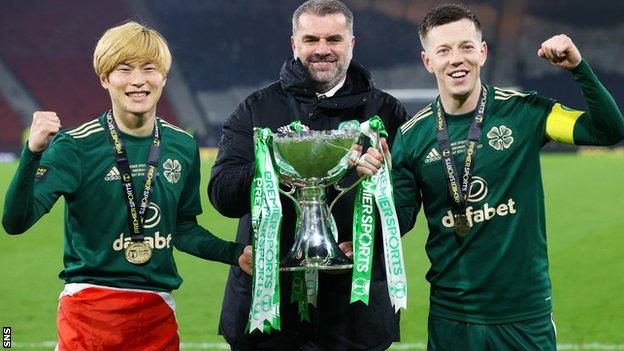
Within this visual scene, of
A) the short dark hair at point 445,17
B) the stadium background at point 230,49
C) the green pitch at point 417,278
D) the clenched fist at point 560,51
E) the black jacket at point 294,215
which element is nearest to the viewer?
the clenched fist at point 560,51

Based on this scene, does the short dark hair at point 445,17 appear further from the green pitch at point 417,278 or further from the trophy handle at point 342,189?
the green pitch at point 417,278

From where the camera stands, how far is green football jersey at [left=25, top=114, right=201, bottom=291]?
3051 mm

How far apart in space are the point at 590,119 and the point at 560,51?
271 millimetres

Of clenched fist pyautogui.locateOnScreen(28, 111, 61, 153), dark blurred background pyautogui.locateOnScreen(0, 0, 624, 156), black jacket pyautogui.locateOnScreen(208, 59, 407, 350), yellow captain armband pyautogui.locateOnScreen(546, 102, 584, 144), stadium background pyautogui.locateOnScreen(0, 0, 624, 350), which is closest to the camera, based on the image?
clenched fist pyautogui.locateOnScreen(28, 111, 61, 153)

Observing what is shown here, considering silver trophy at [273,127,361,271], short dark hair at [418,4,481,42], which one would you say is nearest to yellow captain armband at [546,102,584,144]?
short dark hair at [418,4,481,42]

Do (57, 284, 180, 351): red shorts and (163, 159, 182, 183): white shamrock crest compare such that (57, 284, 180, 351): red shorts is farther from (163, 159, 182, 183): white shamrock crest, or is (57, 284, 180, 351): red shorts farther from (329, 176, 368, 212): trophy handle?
(329, 176, 368, 212): trophy handle

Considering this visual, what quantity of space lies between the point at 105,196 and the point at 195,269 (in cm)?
491

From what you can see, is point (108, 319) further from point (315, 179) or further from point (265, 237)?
Answer: point (315, 179)

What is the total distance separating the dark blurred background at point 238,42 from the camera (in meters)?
23.5

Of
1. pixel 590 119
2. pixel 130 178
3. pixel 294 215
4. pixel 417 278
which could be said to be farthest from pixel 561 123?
pixel 417 278

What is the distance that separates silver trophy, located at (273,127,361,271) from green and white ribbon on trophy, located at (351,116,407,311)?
0.17ft

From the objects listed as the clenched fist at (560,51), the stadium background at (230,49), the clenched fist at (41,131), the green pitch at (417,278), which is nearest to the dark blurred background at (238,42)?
the stadium background at (230,49)

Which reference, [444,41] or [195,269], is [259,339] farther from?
[195,269]

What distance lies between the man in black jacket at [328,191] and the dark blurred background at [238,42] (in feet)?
65.1
